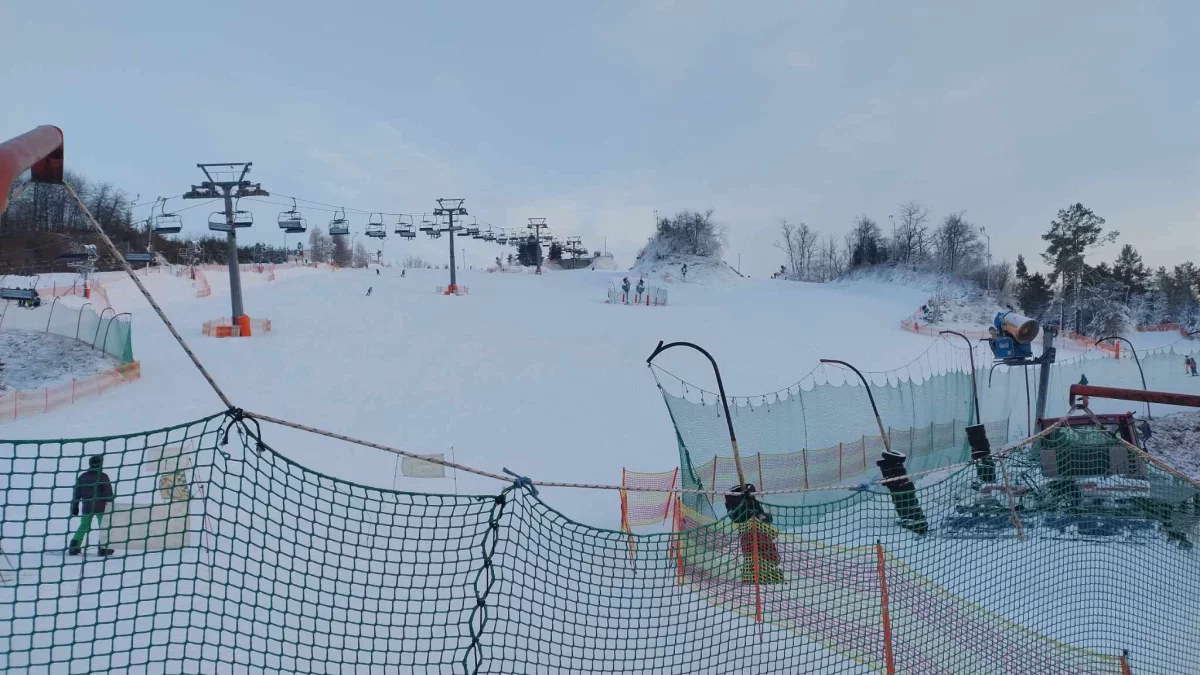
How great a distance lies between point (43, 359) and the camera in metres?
16.4

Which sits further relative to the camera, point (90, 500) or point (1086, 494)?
point (1086, 494)

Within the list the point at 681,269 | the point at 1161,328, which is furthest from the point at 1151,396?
the point at 681,269

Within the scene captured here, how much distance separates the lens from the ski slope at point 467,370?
11.5 meters

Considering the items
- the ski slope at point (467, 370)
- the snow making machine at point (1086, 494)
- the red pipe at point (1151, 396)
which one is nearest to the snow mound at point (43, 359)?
the ski slope at point (467, 370)

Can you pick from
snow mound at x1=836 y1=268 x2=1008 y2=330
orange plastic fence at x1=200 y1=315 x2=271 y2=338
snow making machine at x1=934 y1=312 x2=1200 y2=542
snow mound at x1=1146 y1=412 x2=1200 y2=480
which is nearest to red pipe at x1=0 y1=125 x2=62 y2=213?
snow making machine at x1=934 y1=312 x2=1200 y2=542

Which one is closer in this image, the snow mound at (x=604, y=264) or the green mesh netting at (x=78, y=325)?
the green mesh netting at (x=78, y=325)

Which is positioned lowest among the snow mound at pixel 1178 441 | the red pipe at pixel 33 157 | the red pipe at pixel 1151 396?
the snow mound at pixel 1178 441

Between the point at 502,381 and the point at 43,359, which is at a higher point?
the point at 43,359

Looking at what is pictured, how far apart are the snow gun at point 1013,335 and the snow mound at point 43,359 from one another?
18.0 m

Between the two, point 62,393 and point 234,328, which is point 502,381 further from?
point 234,328

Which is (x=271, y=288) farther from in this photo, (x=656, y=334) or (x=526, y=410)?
(x=526, y=410)

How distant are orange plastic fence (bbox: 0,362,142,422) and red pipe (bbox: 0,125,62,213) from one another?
40.8 ft

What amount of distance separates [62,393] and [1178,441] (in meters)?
20.7

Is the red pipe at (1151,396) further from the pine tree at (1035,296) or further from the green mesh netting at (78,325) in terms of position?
the pine tree at (1035,296)
